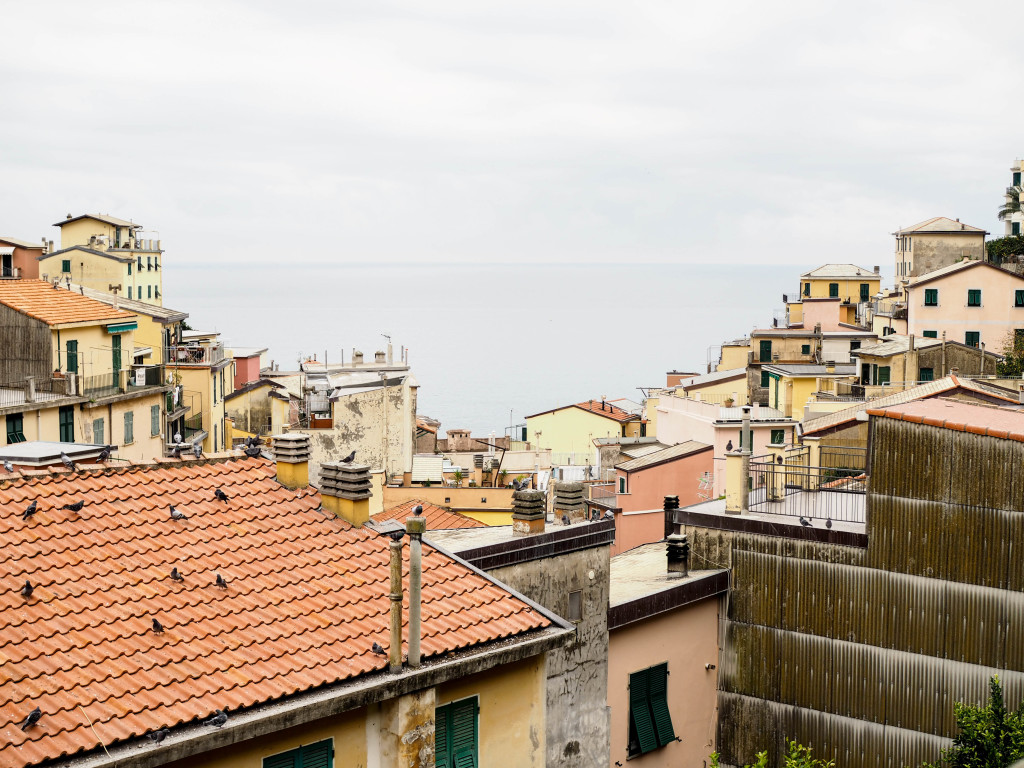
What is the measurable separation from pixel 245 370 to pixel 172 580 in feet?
165

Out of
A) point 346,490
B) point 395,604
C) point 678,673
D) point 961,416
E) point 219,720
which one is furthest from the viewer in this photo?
point 678,673

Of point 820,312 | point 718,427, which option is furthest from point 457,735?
point 820,312

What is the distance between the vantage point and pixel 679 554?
58.2 feet

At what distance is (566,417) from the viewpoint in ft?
208

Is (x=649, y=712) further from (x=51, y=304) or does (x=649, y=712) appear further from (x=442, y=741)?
(x=51, y=304)

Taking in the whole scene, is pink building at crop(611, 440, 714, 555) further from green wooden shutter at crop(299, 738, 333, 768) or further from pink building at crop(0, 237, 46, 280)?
pink building at crop(0, 237, 46, 280)

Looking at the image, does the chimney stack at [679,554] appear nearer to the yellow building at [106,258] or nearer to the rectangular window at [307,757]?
the rectangular window at [307,757]

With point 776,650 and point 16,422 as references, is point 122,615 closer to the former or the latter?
point 776,650

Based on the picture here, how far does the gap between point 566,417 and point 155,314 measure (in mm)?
23700

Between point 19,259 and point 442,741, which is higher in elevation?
point 19,259

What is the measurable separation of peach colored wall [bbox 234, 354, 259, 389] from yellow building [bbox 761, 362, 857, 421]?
2498cm

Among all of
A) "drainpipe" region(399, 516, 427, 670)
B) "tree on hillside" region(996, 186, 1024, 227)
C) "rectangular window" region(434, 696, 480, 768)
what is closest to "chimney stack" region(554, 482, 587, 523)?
"rectangular window" region(434, 696, 480, 768)

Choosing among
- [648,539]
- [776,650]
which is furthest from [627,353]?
[776,650]

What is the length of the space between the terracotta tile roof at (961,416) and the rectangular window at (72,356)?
84.6ft
